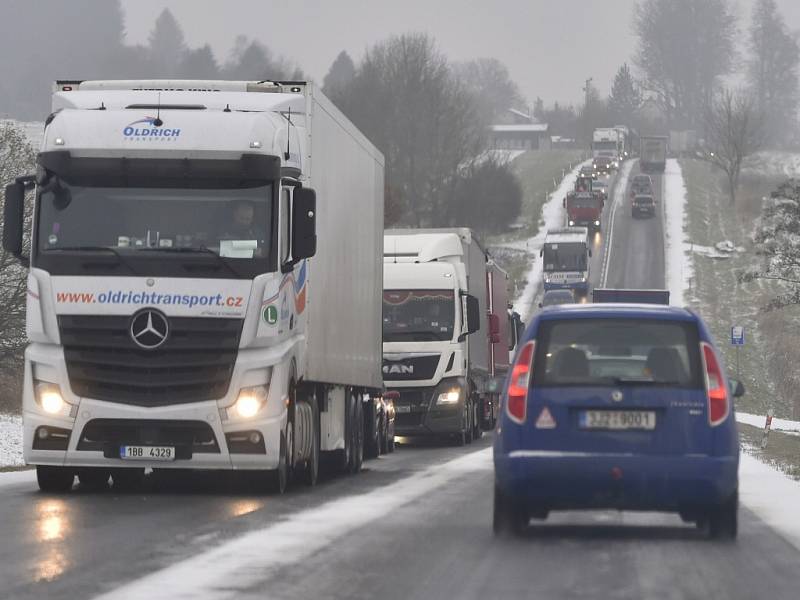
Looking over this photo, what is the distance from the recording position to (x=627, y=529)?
13531 mm

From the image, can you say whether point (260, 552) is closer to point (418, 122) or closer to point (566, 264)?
point (566, 264)

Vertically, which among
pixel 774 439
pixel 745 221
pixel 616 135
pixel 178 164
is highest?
pixel 616 135

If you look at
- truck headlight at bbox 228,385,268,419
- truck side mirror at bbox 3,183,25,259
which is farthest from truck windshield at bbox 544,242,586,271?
truck side mirror at bbox 3,183,25,259

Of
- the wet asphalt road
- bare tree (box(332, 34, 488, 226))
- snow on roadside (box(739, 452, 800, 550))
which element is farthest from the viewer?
bare tree (box(332, 34, 488, 226))

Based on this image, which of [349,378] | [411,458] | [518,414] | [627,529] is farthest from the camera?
[411,458]

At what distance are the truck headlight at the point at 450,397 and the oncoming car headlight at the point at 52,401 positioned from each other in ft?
47.9

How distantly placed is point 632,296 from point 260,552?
137 ft

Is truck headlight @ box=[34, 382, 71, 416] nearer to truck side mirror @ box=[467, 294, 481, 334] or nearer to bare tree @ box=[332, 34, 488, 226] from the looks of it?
truck side mirror @ box=[467, 294, 481, 334]

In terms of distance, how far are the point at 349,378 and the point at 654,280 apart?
73.5 m

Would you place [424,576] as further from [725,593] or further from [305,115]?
[305,115]

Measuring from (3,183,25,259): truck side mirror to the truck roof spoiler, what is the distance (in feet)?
119

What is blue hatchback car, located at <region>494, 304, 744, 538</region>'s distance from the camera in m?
12.3

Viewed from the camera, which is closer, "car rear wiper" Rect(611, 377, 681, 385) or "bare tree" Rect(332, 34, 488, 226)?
"car rear wiper" Rect(611, 377, 681, 385)

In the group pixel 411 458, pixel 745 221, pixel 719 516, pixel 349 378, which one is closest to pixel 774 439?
pixel 411 458
